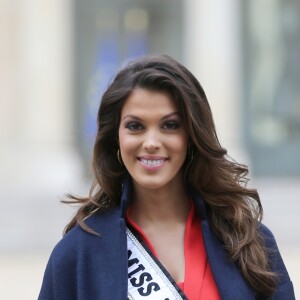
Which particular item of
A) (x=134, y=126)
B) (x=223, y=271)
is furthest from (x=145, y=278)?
(x=134, y=126)

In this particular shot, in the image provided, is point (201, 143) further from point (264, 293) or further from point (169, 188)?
point (264, 293)

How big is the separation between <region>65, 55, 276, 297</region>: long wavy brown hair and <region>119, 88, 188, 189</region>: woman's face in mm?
33

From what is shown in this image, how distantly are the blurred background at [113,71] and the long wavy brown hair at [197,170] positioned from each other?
925cm

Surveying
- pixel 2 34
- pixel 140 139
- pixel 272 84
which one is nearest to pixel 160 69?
pixel 140 139

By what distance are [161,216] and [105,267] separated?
0.96ft

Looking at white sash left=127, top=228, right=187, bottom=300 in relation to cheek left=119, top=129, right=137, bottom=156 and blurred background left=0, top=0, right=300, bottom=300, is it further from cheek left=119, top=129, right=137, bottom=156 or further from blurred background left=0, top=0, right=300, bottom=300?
blurred background left=0, top=0, right=300, bottom=300

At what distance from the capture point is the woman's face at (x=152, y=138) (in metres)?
3.43

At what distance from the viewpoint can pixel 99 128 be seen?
365cm

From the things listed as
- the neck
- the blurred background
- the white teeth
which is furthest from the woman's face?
the blurred background

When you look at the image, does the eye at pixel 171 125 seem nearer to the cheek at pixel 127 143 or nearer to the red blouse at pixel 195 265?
the cheek at pixel 127 143

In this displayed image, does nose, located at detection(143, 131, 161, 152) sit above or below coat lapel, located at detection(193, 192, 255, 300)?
above

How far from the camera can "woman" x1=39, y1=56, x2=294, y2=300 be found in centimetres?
343

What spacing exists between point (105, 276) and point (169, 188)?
1.31 ft

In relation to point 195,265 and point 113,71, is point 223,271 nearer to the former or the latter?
point 195,265
